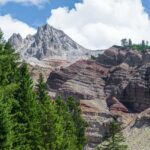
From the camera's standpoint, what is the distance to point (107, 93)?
18812 cm

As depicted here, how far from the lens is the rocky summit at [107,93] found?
6073 inches

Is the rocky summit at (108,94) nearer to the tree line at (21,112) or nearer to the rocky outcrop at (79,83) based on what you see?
the rocky outcrop at (79,83)

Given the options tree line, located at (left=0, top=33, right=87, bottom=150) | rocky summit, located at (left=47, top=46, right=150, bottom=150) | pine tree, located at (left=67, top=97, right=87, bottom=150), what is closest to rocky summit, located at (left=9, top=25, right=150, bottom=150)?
rocky summit, located at (left=47, top=46, right=150, bottom=150)

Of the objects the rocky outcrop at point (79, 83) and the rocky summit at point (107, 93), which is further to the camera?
the rocky outcrop at point (79, 83)

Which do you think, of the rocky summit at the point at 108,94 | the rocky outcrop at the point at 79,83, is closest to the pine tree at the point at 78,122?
the rocky summit at the point at 108,94

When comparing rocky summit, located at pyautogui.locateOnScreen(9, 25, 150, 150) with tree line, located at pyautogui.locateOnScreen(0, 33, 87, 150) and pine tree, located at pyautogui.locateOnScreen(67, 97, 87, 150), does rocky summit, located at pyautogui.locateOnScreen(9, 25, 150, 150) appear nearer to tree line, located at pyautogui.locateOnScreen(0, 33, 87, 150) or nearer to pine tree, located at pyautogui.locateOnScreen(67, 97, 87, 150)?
pine tree, located at pyautogui.locateOnScreen(67, 97, 87, 150)

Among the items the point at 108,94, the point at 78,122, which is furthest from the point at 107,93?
the point at 78,122

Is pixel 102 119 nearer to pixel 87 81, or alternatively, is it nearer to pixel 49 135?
pixel 87 81

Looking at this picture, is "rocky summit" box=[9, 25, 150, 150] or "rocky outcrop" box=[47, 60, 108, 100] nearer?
"rocky summit" box=[9, 25, 150, 150]

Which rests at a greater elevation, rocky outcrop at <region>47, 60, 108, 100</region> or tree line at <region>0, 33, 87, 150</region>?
rocky outcrop at <region>47, 60, 108, 100</region>

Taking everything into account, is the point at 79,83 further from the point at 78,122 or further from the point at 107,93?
the point at 78,122

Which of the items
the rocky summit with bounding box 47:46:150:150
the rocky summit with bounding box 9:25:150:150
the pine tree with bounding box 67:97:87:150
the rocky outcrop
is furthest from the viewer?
the rocky outcrop

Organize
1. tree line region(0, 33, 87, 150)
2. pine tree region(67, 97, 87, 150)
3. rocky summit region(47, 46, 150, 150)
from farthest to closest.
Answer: rocky summit region(47, 46, 150, 150), pine tree region(67, 97, 87, 150), tree line region(0, 33, 87, 150)

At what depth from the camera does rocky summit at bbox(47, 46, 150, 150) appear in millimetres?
154250
